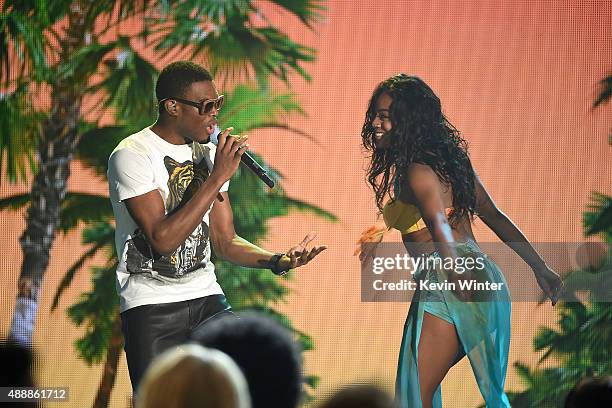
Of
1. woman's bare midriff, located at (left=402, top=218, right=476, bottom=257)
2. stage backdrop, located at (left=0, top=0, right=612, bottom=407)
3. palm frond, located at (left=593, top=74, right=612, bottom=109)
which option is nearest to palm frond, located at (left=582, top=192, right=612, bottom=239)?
stage backdrop, located at (left=0, top=0, right=612, bottom=407)

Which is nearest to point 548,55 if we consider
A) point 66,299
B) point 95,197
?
point 95,197

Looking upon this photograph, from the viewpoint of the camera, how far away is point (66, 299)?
203 inches

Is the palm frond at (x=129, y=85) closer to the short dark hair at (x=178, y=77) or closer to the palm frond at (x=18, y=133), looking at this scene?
the short dark hair at (x=178, y=77)

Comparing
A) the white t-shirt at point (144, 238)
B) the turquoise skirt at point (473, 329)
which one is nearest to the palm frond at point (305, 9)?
the white t-shirt at point (144, 238)

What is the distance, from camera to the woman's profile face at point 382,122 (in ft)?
16.9

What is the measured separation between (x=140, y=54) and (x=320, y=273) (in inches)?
55.5

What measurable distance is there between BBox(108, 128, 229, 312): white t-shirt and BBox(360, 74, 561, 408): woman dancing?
2.66 ft

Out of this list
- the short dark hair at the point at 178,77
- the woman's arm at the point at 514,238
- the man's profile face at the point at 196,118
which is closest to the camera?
the man's profile face at the point at 196,118

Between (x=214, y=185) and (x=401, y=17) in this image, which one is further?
(x=401, y=17)

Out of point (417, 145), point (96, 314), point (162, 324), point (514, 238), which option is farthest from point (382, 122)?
point (96, 314)

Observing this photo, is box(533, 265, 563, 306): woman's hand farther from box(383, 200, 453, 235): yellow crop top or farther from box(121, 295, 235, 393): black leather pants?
box(121, 295, 235, 393): black leather pants

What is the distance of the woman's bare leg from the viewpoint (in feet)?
16.7

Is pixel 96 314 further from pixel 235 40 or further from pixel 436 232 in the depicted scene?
pixel 436 232

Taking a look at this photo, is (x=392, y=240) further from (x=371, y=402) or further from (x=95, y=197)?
(x=371, y=402)
